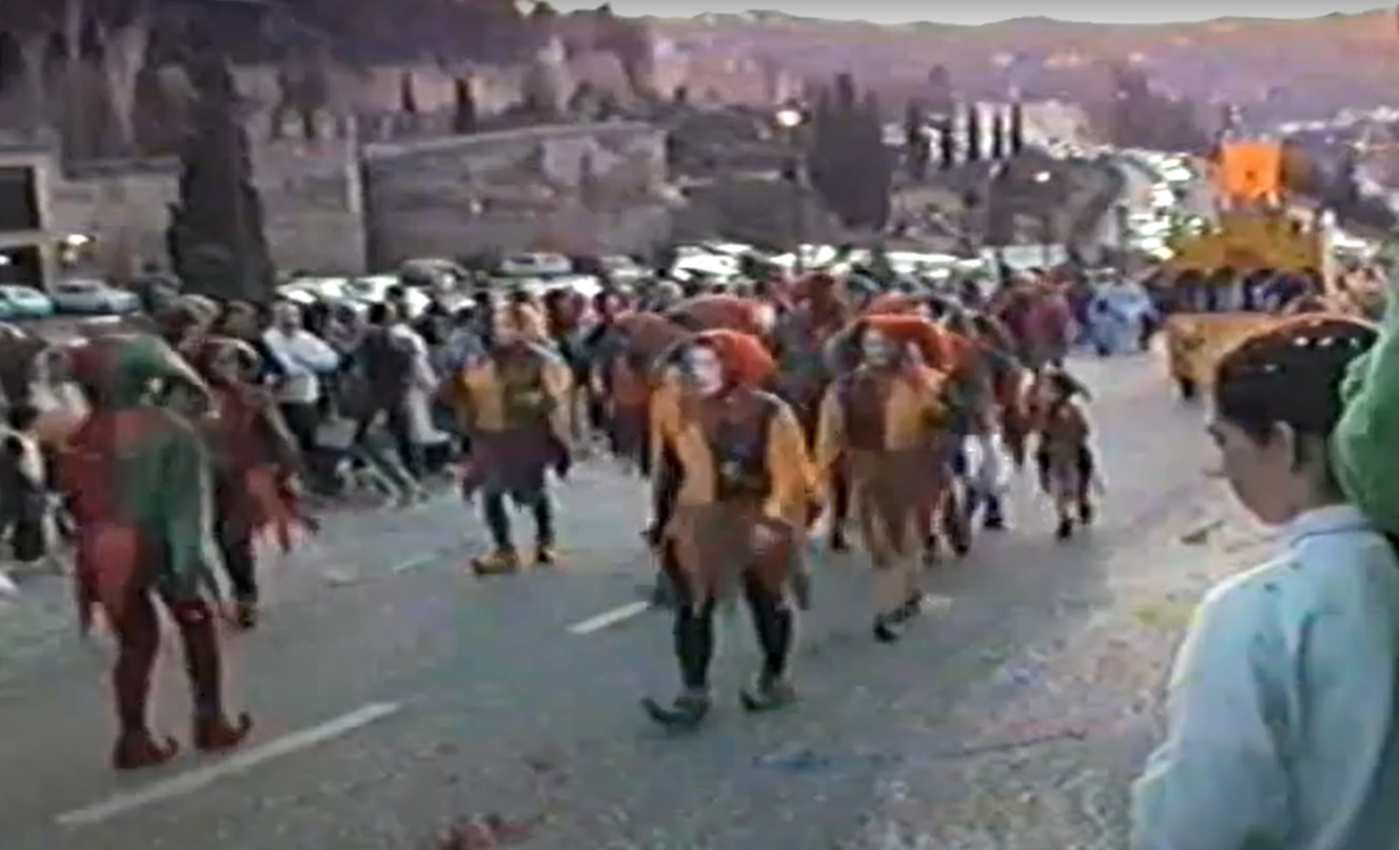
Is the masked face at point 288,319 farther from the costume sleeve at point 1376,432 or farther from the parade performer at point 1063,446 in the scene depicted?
the costume sleeve at point 1376,432

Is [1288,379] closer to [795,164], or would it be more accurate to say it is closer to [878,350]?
[878,350]

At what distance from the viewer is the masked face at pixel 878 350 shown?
1052 cm

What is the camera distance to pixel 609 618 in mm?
11211

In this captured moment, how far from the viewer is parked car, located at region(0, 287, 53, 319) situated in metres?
37.7

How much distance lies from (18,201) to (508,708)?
4130cm

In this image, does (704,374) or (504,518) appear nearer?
(704,374)

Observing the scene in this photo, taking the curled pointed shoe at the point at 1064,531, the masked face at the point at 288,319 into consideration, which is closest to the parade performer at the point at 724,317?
the curled pointed shoe at the point at 1064,531

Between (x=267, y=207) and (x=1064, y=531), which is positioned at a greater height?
(x=1064, y=531)

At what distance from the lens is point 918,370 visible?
1051 cm

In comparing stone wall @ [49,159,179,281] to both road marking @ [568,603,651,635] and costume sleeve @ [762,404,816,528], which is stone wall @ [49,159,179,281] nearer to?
road marking @ [568,603,651,635]

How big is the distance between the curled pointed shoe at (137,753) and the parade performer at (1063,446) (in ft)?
22.3

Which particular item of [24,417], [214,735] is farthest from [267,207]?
[214,735]

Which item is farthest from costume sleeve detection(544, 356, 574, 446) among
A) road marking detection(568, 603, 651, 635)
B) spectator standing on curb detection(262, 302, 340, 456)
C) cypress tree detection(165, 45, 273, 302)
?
cypress tree detection(165, 45, 273, 302)

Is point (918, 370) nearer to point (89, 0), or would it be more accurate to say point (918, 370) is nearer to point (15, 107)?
point (15, 107)
